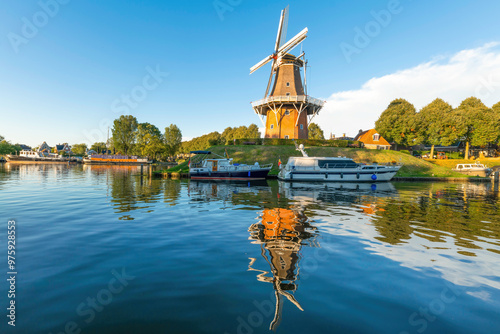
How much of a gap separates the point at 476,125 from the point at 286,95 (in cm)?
5322

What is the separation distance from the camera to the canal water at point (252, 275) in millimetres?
3980

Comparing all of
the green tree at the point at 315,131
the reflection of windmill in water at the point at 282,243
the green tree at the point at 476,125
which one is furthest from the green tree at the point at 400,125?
the reflection of windmill in water at the point at 282,243

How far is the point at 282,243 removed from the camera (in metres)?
7.66

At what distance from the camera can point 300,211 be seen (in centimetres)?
1309

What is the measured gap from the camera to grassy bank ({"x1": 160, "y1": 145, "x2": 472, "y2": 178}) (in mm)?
41438

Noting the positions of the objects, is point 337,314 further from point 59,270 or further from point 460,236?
point 460,236

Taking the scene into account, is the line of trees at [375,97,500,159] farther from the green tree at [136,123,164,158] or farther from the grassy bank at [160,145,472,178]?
the green tree at [136,123,164,158]

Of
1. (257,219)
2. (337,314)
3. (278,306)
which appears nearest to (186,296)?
(278,306)

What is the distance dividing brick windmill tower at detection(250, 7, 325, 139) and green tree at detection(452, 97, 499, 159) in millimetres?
38827

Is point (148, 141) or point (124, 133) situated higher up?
point (124, 133)

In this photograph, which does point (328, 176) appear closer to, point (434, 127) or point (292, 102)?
point (292, 102)

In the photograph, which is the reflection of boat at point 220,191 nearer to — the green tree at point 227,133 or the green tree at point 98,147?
the green tree at point 227,133

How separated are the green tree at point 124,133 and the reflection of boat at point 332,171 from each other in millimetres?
89341

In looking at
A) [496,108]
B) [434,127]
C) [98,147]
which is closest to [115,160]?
[98,147]
